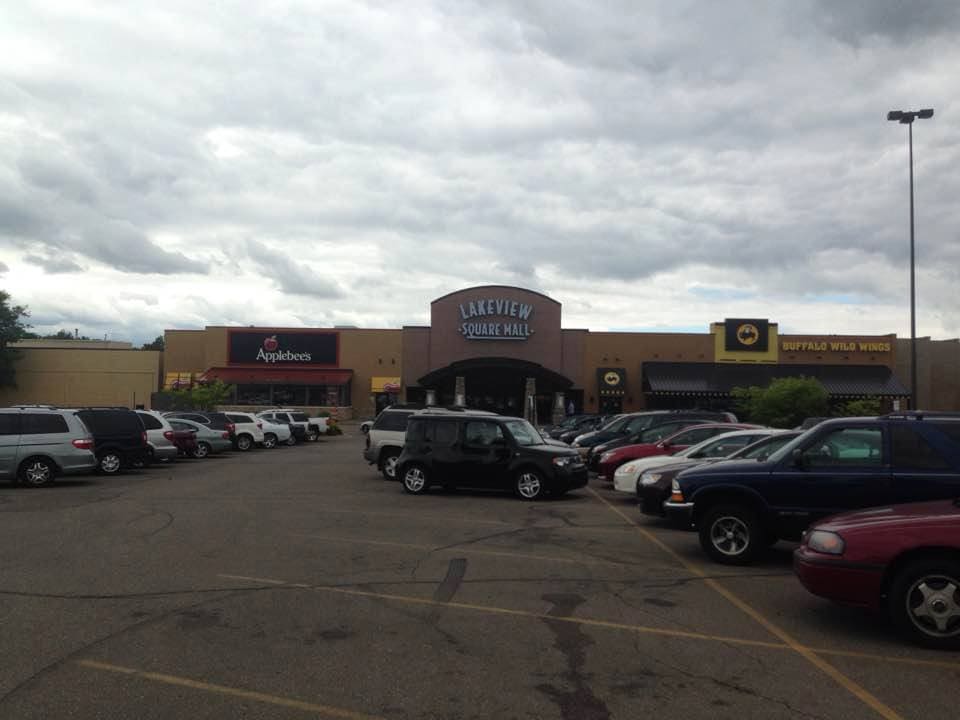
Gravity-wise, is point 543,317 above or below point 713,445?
above

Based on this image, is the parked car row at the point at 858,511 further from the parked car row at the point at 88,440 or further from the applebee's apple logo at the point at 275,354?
the applebee's apple logo at the point at 275,354

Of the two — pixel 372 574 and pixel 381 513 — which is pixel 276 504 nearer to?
pixel 381 513

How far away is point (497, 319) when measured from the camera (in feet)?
196

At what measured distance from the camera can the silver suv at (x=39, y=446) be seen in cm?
1870

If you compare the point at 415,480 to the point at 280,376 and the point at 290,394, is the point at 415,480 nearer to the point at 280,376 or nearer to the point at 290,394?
the point at 280,376

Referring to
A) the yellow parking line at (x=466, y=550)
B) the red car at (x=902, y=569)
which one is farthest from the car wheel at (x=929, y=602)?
the yellow parking line at (x=466, y=550)

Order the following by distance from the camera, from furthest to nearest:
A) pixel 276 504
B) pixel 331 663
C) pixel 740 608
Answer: pixel 276 504, pixel 740 608, pixel 331 663

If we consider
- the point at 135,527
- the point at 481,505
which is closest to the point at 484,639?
the point at 135,527

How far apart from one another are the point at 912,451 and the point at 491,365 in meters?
48.4

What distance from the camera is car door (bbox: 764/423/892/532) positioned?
30.3ft

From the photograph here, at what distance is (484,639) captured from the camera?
22.1ft

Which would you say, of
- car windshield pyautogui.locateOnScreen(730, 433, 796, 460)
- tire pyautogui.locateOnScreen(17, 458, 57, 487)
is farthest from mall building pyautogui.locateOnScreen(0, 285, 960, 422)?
car windshield pyautogui.locateOnScreen(730, 433, 796, 460)

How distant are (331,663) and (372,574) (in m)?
3.23

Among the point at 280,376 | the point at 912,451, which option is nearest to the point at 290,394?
the point at 280,376
